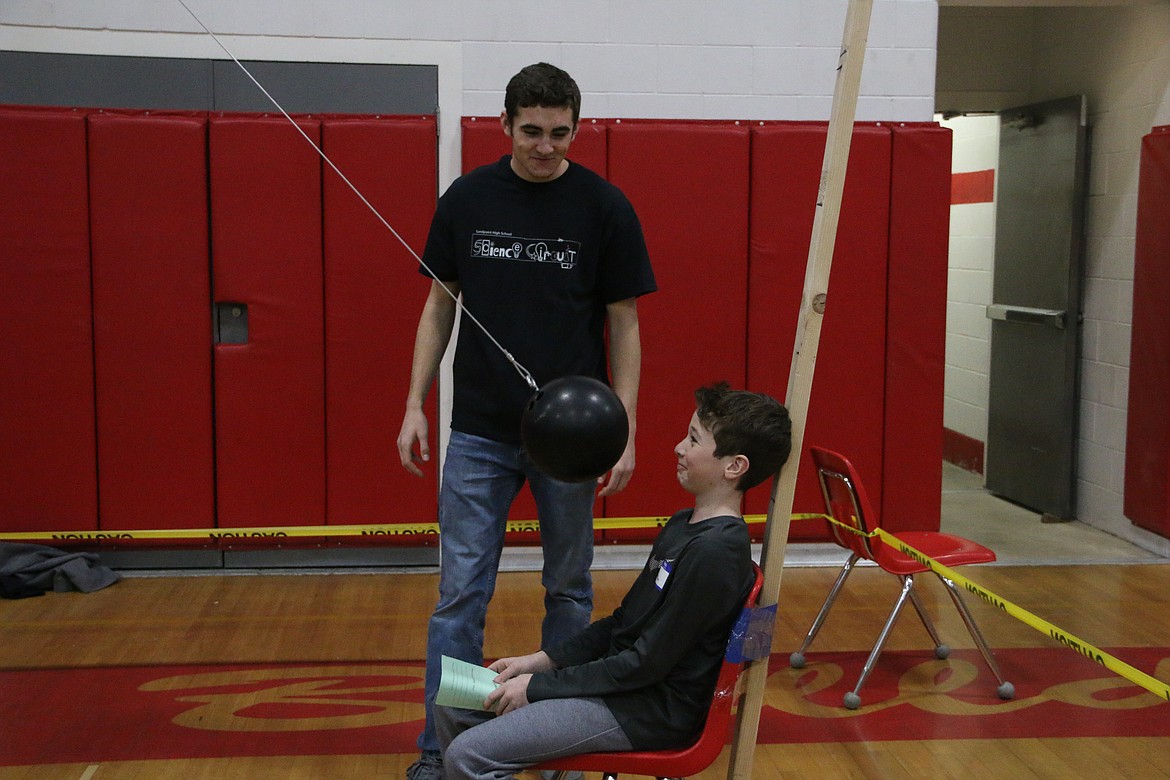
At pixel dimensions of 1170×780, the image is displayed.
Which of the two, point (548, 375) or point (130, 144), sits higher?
point (130, 144)

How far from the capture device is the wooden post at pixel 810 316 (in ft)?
6.95

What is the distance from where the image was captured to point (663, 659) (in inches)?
83.7

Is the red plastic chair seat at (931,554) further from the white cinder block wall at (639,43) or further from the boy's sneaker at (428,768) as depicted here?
the white cinder block wall at (639,43)

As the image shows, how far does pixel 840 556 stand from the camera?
5.12 m

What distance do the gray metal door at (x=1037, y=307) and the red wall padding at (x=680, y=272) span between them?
79.6 inches

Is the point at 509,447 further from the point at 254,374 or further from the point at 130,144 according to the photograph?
the point at 130,144

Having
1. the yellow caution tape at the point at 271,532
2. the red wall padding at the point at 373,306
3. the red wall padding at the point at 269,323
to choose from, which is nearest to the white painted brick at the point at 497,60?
the red wall padding at the point at 373,306

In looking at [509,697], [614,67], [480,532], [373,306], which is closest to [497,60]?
[614,67]

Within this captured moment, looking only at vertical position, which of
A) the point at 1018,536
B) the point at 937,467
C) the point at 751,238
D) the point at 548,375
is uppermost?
the point at 751,238

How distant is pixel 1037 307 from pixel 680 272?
Answer: 240 cm

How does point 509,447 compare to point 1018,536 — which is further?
point 1018,536

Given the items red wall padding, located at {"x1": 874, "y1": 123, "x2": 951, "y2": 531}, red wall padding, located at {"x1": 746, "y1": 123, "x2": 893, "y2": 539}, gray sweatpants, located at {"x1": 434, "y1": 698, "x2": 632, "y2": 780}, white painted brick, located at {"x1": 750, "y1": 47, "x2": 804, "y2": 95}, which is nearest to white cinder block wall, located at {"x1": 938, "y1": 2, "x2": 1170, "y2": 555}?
red wall padding, located at {"x1": 874, "y1": 123, "x2": 951, "y2": 531}

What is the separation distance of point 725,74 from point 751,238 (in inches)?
28.1

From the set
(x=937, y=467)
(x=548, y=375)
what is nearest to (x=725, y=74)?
(x=937, y=467)
